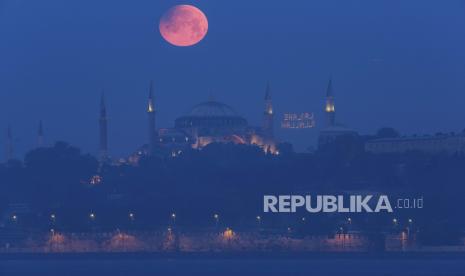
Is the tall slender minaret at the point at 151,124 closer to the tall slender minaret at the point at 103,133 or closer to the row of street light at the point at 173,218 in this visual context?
the tall slender minaret at the point at 103,133

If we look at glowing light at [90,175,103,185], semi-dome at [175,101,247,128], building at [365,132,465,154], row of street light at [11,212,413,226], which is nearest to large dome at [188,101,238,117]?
semi-dome at [175,101,247,128]

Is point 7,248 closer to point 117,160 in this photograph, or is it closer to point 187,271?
point 187,271

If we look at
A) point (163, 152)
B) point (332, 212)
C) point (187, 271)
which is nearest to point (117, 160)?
point (163, 152)

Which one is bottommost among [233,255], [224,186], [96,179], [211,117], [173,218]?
[233,255]

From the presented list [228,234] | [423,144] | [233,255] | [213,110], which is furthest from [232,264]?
[213,110]

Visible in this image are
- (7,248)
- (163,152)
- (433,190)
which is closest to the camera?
(7,248)

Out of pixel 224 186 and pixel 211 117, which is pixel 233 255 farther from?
pixel 211 117
